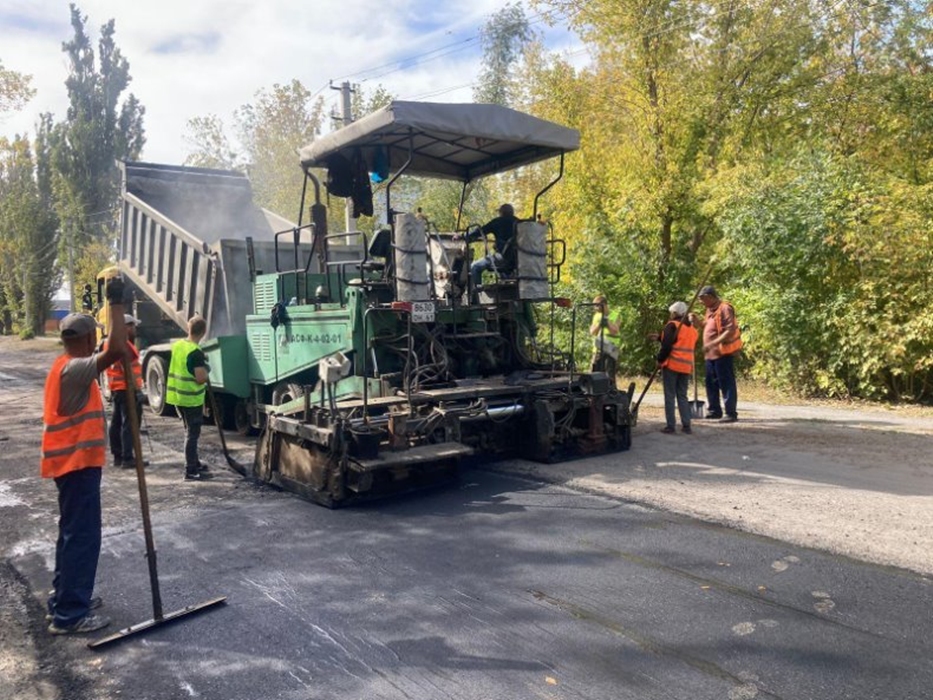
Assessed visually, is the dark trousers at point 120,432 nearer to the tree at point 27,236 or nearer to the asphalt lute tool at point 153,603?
the asphalt lute tool at point 153,603

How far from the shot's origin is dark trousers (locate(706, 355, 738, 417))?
9547 mm

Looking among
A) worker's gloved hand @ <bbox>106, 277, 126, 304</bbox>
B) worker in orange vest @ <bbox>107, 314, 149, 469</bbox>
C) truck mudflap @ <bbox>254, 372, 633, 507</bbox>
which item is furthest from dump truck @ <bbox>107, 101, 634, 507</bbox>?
worker's gloved hand @ <bbox>106, 277, 126, 304</bbox>

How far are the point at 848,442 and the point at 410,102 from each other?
569 centimetres

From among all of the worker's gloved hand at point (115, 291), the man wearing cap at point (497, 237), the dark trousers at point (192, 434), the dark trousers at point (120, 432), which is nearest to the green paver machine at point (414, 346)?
the man wearing cap at point (497, 237)

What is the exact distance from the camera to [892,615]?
147 inches

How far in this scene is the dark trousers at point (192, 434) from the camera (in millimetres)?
7109

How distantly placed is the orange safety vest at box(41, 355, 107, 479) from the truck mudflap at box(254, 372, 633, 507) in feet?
6.58

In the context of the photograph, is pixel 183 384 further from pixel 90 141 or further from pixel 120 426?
pixel 90 141

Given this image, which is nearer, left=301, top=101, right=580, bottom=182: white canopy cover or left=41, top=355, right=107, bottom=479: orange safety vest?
left=41, top=355, right=107, bottom=479: orange safety vest

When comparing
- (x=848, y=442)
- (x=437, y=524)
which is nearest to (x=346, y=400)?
(x=437, y=524)

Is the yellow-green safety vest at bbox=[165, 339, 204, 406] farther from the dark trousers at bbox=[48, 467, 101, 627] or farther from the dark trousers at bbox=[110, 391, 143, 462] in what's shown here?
the dark trousers at bbox=[48, 467, 101, 627]

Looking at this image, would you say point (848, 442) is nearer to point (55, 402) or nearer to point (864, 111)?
point (55, 402)

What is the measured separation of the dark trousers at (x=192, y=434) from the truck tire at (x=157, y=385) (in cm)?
347

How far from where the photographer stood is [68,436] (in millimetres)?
3922
